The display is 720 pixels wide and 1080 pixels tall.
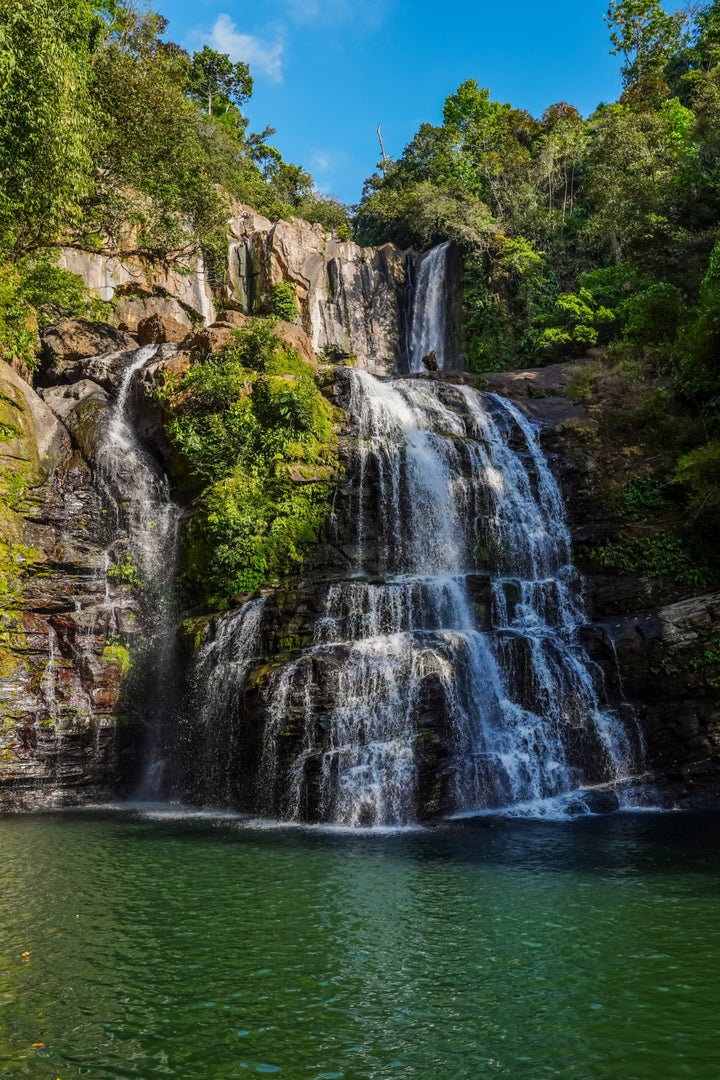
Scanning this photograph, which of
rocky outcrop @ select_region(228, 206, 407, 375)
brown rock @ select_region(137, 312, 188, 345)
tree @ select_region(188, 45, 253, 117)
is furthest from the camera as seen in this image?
tree @ select_region(188, 45, 253, 117)

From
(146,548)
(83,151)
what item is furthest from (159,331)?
(146,548)

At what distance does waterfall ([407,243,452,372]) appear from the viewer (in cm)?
3444

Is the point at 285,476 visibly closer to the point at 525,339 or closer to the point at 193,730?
the point at 193,730

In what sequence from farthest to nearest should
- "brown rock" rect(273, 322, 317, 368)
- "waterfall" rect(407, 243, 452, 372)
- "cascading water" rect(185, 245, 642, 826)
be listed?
"waterfall" rect(407, 243, 452, 372) → "brown rock" rect(273, 322, 317, 368) → "cascading water" rect(185, 245, 642, 826)

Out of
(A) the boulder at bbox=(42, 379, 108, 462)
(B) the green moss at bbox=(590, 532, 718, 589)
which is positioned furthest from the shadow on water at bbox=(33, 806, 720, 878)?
(A) the boulder at bbox=(42, 379, 108, 462)

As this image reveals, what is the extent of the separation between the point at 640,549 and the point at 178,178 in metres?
17.8

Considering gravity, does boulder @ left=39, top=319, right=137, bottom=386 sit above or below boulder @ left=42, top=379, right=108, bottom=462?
above

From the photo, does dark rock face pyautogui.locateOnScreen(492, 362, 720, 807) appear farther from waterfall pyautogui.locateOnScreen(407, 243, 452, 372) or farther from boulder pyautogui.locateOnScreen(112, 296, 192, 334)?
boulder pyautogui.locateOnScreen(112, 296, 192, 334)

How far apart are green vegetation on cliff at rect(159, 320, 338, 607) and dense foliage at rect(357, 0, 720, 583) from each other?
7890 millimetres

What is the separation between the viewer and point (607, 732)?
14.4m

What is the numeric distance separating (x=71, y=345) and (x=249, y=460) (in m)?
9.49

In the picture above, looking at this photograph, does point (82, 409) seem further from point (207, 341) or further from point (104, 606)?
point (104, 606)

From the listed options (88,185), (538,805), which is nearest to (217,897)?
(538,805)

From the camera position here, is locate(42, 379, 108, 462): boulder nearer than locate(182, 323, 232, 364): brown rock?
Yes
